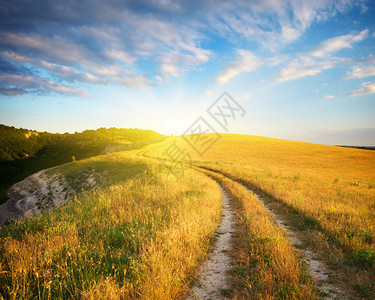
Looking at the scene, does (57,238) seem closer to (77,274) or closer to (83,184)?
(77,274)

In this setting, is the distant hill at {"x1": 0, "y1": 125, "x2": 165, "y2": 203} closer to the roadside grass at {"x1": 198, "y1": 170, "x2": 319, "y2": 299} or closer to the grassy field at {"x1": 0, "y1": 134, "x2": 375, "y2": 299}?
the grassy field at {"x1": 0, "y1": 134, "x2": 375, "y2": 299}

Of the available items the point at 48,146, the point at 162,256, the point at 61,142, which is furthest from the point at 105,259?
the point at 61,142

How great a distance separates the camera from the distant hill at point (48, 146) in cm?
9506

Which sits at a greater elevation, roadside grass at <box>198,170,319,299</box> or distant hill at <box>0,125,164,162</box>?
distant hill at <box>0,125,164,162</box>

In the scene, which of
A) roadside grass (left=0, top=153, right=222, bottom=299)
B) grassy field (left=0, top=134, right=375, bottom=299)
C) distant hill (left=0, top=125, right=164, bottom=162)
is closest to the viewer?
roadside grass (left=0, top=153, right=222, bottom=299)

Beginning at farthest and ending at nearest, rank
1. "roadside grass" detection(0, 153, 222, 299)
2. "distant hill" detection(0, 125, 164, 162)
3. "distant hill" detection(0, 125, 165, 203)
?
1. "distant hill" detection(0, 125, 164, 162)
2. "distant hill" detection(0, 125, 165, 203)
3. "roadside grass" detection(0, 153, 222, 299)

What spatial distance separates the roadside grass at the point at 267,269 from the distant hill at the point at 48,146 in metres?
84.7

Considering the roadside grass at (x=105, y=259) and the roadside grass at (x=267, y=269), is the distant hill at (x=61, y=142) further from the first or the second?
the roadside grass at (x=267, y=269)

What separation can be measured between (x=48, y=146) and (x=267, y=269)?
177 m

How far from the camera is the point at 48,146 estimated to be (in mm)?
143500

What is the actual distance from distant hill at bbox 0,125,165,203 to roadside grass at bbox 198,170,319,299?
84.7 meters

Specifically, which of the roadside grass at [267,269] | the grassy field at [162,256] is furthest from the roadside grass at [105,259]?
the roadside grass at [267,269]

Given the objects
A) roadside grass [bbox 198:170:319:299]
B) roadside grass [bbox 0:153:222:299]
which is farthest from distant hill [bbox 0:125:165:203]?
roadside grass [bbox 198:170:319:299]

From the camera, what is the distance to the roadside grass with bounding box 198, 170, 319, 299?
3.76 metres
